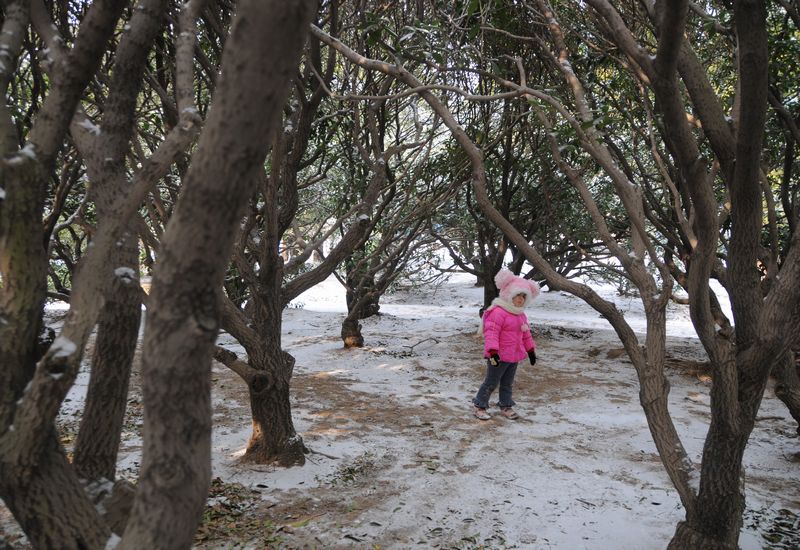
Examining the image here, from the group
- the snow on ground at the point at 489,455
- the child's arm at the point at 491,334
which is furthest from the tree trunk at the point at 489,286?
the child's arm at the point at 491,334

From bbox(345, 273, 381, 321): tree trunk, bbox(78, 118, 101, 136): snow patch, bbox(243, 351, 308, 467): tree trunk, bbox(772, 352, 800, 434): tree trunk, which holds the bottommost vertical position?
bbox(243, 351, 308, 467): tree trunk

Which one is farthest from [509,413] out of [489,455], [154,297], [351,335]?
[154,297]

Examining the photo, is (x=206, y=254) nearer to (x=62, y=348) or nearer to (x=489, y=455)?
Result: (x=62, y=348)

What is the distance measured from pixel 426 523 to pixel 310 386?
10.8 feet

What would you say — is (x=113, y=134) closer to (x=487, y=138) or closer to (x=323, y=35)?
(x=323, y=35)

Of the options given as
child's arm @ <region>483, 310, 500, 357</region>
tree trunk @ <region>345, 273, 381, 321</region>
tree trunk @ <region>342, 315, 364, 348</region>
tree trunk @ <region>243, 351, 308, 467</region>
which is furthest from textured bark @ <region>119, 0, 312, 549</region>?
tree trunk @ <region>342, 315, 364, 348</region>

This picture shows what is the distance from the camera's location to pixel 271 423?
13.2 ft

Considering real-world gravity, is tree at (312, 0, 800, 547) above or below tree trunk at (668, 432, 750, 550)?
above

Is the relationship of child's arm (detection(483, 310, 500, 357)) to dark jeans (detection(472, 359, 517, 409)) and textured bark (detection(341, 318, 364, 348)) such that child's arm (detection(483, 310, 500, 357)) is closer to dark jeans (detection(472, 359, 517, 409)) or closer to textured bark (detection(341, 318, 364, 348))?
dark jeans (detection(472, 359, 517, 409))

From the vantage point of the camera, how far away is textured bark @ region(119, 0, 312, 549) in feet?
3.00

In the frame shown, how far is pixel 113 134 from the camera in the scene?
1892mm

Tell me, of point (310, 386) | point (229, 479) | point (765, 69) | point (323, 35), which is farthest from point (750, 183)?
point (310, 386)

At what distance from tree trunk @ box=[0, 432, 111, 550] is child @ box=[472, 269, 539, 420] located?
4263 mm

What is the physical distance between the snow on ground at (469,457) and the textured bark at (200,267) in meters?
2.00
